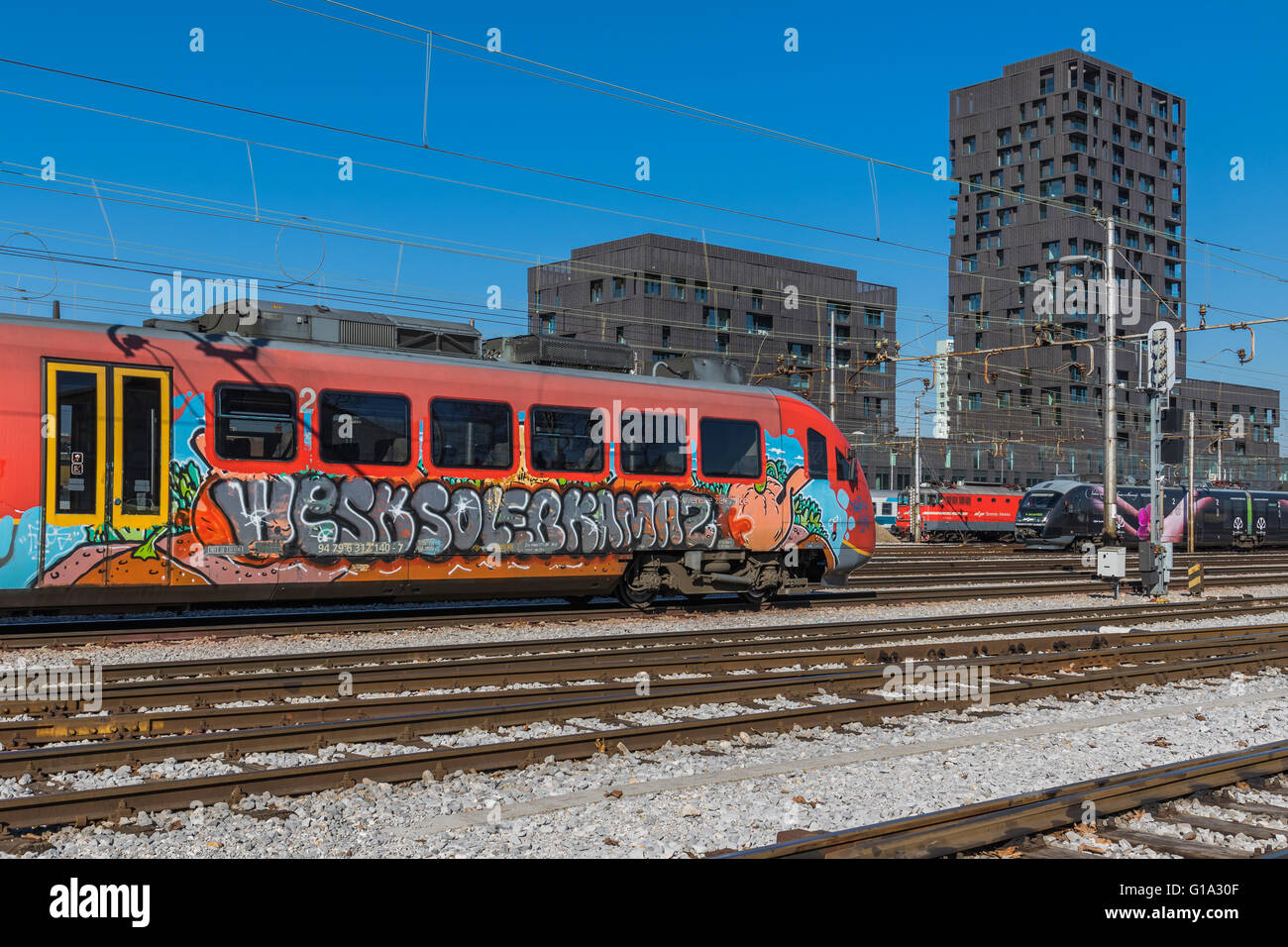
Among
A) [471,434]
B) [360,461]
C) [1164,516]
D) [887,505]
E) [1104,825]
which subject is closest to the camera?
[1104,825]

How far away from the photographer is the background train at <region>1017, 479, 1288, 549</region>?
47.3 m

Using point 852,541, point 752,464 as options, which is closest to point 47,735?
point 752,464

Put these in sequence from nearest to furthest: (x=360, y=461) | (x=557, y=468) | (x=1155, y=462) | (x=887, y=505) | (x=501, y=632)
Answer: (x=360, y=461) < (x=501, y=632) < (x=557, y=468) < (x=1155, y=462) < (x=887, y=505)

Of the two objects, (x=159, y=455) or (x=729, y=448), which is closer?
(x=159, y=455)

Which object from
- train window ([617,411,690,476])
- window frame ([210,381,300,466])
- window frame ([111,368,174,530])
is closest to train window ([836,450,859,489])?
train window ([617,411,690,476])

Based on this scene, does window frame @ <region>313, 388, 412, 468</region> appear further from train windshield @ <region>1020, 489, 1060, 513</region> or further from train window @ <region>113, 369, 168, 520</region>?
train windshield @ <region>1020, 489, 1060, 513</region>

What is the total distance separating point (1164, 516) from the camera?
51344 mm

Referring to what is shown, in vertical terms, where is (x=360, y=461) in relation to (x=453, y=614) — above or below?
above

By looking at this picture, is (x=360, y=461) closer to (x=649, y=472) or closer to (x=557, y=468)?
(x=557, y=468)

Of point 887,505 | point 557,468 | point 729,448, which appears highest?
point 729,448

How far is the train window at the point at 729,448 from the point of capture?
17.9m

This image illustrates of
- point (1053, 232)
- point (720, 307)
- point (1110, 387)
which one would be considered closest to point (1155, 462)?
point (1110, 387)

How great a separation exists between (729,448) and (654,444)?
144 cm
